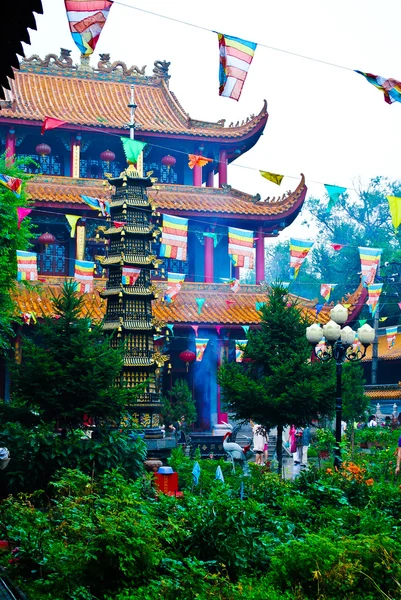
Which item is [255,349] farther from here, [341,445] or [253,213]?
[253,213]

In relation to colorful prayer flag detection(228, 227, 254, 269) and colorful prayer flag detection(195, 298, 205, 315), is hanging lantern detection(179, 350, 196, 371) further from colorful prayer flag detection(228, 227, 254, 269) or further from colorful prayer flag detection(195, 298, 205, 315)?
colorful prayer flag detection(228, 227, 254, 269)

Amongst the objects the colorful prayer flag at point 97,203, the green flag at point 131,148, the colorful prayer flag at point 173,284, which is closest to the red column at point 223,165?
the colorful prayer flag at point 173,284

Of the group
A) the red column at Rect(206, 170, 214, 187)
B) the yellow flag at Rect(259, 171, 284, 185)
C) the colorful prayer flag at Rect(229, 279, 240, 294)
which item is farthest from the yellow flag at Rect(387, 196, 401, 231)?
the red column at Rect(206, 170, 214, 187)

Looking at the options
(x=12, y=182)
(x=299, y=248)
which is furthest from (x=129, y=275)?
(x=299, y=248)

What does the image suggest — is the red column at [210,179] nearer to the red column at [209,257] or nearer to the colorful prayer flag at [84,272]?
the red column at [209,257]

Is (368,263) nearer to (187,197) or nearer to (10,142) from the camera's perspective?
(187,197)

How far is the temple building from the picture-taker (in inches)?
1294

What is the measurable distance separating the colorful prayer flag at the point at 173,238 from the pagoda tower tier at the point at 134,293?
26.2 feet

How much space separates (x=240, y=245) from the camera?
31859 mm

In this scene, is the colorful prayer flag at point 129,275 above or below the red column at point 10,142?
below

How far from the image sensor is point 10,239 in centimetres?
2566

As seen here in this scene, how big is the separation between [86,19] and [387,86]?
4.31 metres

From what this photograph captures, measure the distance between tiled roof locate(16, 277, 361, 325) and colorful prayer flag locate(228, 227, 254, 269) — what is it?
6.40 ft

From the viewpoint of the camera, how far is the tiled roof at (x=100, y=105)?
3453 cm
